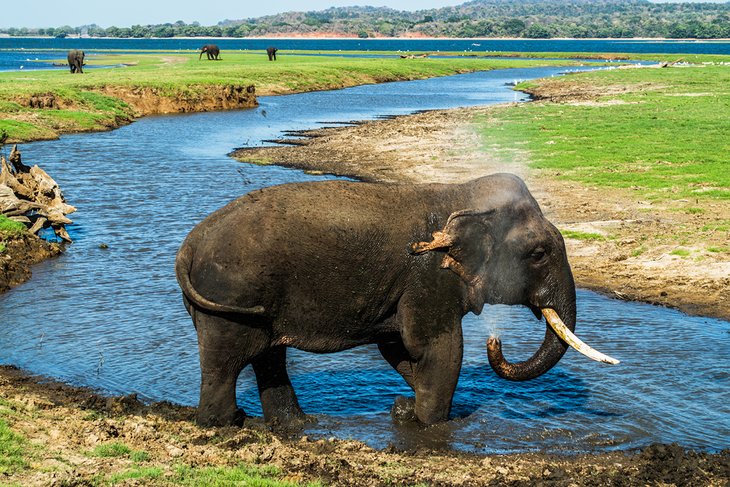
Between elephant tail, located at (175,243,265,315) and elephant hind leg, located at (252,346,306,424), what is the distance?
4.58 ft

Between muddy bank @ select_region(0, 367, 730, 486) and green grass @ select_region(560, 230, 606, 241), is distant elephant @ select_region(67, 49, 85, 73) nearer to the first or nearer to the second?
green grass @ select_region(560, 230, 606, 241)

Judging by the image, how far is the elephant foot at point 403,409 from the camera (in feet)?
37.4

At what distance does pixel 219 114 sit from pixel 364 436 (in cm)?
4857

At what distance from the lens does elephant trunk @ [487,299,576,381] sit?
1043 centimetres

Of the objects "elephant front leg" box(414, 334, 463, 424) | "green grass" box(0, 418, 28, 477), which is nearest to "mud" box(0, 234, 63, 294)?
"green grass" box(0, 418, 28, 477)

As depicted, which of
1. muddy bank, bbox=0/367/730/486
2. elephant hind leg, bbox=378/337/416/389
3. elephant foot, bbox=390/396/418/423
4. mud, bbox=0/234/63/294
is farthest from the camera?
mud, bbox=0/234/63/294

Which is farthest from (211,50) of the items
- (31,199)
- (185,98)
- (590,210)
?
(590,210)

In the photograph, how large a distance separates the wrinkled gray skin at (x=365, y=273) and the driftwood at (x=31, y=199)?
41.3 feet

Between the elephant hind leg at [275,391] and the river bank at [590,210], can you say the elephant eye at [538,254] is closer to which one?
the elephant hind leg at [275,391]

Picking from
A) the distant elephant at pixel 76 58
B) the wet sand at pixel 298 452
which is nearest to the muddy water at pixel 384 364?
the wet sand at pixel 298 452

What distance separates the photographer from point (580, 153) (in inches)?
1270

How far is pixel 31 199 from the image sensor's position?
22391 millimetres

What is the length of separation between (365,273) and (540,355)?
7.16 ft

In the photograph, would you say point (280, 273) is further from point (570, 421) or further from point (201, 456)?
point (570, 421)
